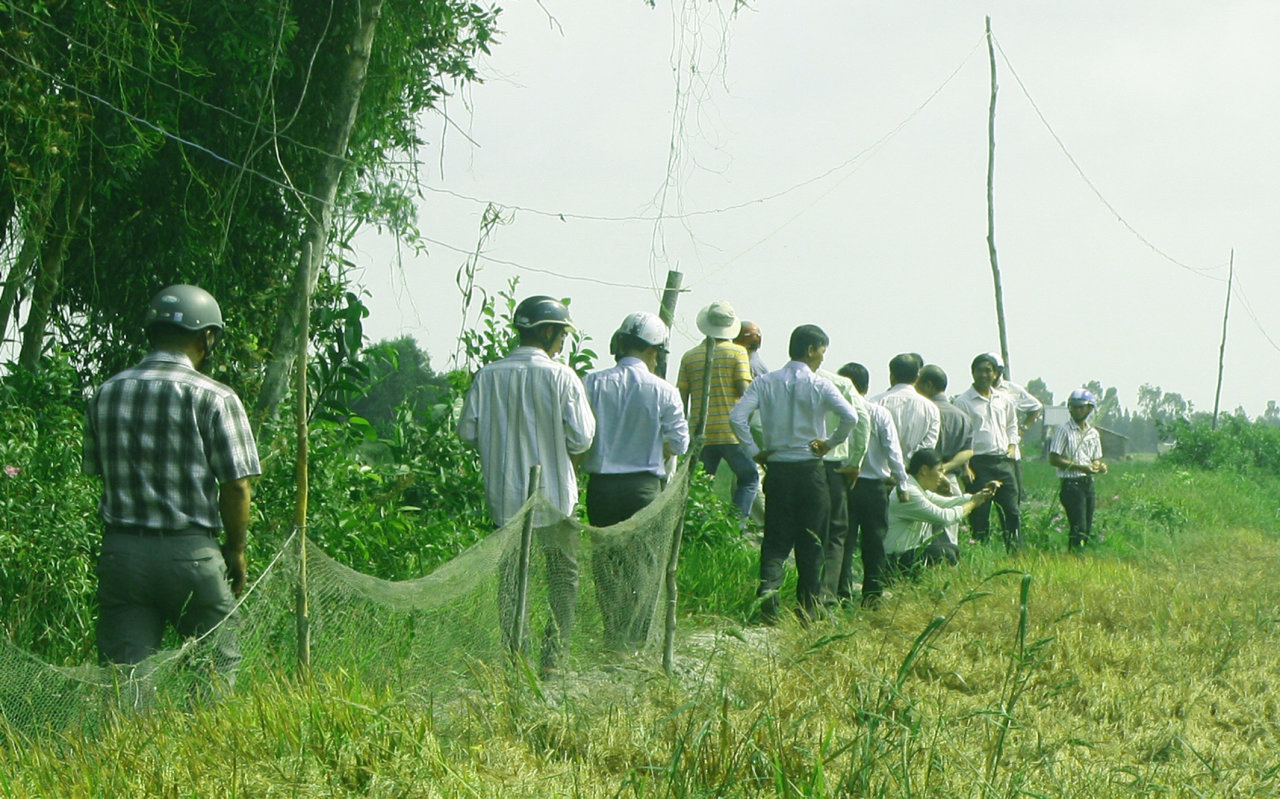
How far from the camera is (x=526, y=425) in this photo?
645 centimetres

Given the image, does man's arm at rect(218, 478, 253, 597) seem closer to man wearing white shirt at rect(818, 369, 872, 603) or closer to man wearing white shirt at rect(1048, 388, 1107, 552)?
man wearing white shirt at rect(818, 369, 872, 603)

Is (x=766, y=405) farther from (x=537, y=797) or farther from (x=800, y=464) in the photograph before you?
(x=537, y=797)

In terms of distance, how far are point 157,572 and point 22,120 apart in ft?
9.89

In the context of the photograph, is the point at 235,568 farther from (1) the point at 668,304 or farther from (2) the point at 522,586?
(1) the point at 668,304

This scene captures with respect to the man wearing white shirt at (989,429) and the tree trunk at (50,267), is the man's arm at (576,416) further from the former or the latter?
the man wearing white shirt at (989,429)

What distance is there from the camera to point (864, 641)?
6.83 meters

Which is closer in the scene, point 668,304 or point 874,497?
point 874,497

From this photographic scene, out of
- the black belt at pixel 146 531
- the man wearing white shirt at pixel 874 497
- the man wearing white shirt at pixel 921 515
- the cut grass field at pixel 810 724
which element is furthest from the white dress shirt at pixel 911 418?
the black belt at pixel 146 531

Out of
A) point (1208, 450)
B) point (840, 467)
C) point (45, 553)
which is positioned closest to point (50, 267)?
point (45, 553)

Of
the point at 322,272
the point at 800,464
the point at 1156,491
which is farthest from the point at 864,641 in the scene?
the point at 1156,491

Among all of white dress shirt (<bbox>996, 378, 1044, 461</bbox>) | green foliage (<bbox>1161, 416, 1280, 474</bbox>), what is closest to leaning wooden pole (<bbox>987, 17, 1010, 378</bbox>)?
white dress shirt (<bbox>996, 378, 1044, 461</bbox>)

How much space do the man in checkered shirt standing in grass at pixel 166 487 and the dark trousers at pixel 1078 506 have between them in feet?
28.9

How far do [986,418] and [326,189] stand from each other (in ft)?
19.8

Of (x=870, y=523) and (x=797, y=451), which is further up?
(x=797, y=451)
